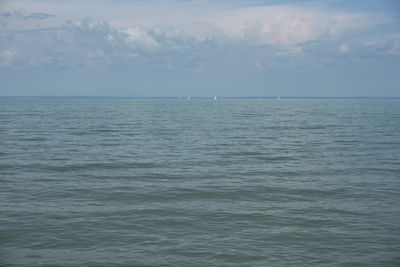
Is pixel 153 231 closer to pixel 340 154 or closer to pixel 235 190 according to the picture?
pixel 235 190

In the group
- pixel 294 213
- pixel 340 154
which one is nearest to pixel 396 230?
pixel 294 213

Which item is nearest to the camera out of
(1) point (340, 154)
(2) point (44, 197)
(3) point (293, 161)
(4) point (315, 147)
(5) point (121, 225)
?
(5) point (121, 225)

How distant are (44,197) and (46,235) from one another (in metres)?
4.60

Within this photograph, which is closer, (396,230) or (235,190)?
(396,230)

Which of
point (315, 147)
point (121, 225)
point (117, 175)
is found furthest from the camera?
point (315, 147)

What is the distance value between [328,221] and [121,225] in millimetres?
7256

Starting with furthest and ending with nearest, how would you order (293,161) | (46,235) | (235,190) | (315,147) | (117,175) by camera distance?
Answer: (315,147) < (293,161) < (117,175) < (235,190) < (46,235)

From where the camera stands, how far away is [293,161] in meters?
25.5

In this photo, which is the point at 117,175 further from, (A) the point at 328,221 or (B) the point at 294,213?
(A) the point at 328,221

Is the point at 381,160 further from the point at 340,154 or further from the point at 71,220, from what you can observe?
the point at 71,220

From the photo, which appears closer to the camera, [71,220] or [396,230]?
[396,230]

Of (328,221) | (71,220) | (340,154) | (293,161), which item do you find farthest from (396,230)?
(340,154)

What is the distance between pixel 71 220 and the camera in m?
13.2

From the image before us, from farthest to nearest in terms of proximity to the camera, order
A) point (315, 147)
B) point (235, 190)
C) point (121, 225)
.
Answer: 1. point (315, 147)
2. point (235, 190)
3. point (121, 225)
